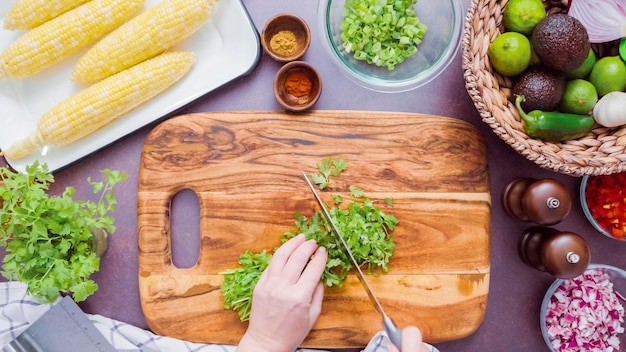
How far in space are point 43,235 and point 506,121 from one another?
1261mm

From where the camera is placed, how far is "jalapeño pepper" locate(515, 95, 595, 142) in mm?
1625

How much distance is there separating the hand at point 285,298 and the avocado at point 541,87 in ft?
2.32

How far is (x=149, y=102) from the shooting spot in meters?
1.83

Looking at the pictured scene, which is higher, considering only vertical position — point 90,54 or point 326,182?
point 90,54

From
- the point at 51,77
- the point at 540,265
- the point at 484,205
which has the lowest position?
the point at 540,265

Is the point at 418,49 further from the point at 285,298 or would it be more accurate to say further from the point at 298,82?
the point at 285,298

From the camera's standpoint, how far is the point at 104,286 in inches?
73.9

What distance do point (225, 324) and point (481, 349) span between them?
0.82 m

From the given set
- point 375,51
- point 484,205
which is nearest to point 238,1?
point 375,51

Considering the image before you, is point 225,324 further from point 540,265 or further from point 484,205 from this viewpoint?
point 540,265

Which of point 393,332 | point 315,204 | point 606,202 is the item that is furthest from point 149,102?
point 606,202

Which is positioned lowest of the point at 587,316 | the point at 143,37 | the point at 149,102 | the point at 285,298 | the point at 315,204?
the point at 587,316

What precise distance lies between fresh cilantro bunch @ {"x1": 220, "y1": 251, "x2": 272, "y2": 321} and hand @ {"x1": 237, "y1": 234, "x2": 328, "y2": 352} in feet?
0.16

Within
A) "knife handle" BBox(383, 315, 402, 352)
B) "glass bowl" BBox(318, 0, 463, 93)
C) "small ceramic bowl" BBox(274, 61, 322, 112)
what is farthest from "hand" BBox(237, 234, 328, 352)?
"glass bowl" BBox(318, 0, 463, 93)
